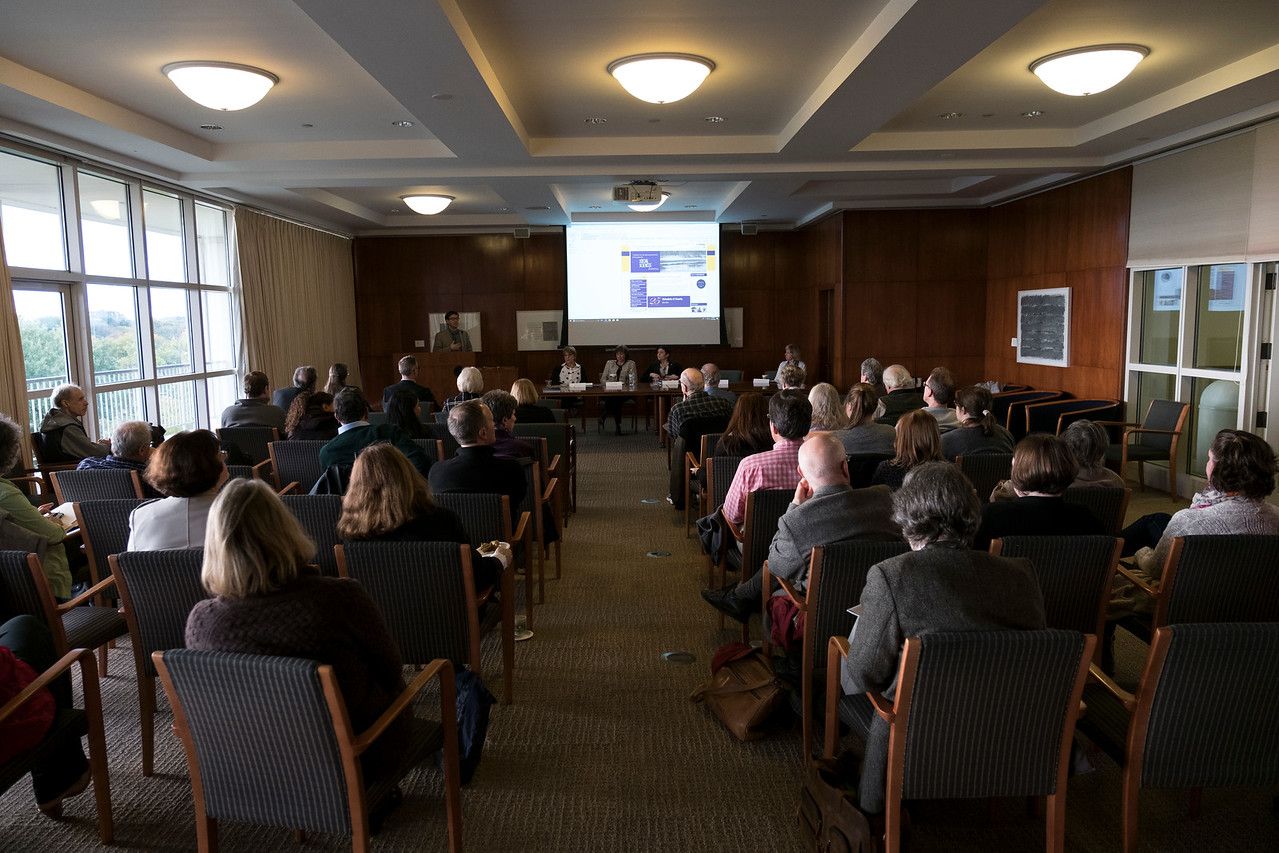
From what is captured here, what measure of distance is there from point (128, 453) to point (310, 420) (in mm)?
1638

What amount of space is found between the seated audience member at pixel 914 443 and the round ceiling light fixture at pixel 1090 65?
289cm

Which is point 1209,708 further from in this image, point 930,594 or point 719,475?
point 719,475

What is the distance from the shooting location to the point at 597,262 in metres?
12.8

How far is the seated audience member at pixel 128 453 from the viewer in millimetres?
4388

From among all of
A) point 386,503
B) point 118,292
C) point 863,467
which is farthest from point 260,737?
point 118,292

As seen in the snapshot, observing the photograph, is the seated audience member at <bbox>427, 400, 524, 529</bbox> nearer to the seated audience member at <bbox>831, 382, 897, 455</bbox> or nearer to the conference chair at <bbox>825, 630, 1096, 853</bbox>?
the seated audience member at <bbox>831, 382, 897, 455</bbox>

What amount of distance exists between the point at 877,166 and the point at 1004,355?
4434mm

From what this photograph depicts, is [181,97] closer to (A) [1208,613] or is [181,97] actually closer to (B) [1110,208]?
(A) [1208,613]

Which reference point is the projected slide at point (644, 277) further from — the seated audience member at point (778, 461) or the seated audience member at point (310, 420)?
the seated audience member at point (778, 461)

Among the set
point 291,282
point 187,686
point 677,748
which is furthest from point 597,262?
point 187,686

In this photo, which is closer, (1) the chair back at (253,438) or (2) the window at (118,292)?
(1) the chair back at (253,438)

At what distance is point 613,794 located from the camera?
2.85 m

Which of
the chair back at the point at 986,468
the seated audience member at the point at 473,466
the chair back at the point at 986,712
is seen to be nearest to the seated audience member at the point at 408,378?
the seated audience member at the point at 473,466

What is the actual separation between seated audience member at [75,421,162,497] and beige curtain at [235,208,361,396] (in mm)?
6267
